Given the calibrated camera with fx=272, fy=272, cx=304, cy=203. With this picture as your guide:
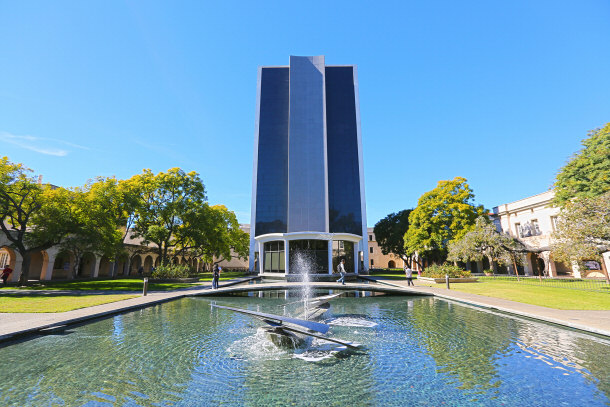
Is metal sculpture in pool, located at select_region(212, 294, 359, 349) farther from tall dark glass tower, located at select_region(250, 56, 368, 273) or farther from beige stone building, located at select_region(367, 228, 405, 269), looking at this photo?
beige stone building, located at select_region(367, 228, 405, 269)

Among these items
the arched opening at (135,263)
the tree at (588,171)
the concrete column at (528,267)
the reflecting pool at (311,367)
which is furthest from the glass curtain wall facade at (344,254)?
the arched opening at (135,263)

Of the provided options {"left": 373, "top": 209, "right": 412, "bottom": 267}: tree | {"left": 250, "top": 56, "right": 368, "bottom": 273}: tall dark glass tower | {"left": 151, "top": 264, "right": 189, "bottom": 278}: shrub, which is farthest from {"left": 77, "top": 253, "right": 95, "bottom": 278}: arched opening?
{"left": 373, "top": 209, "right": 412, "bottom": 267}: tree

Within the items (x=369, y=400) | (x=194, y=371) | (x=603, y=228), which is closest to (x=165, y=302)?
(x=194, y=371)

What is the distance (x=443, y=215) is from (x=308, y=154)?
2145 centimetres

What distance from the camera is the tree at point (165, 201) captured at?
109ft

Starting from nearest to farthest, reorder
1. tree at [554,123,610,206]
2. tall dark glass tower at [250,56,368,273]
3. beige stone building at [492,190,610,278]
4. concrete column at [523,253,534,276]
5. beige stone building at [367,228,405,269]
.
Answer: tree at [554,123,610,206] → beige stone building at [492,190,610,278] → concrete column at [523,253,534,276] → tall dark glass tower at [250,56,368,273] → beige stone building at [367,228,405,269]

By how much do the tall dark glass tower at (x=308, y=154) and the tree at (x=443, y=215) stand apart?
826 centimetres

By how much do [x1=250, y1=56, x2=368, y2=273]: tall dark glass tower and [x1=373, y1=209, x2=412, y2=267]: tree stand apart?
11945mm

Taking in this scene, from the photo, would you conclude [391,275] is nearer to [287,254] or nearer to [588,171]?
[287,254]

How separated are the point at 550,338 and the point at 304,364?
22.9 ft

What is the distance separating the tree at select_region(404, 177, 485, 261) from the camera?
35219 mm

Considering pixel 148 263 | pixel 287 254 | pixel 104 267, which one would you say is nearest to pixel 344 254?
pixel 287 254

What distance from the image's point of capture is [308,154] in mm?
43156

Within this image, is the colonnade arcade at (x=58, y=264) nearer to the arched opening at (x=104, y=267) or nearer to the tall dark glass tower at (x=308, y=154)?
the arched opening at (x=104, y=267)
